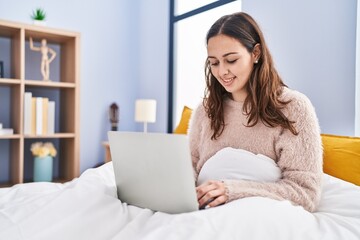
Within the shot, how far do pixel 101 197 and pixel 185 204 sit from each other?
0.21 metres

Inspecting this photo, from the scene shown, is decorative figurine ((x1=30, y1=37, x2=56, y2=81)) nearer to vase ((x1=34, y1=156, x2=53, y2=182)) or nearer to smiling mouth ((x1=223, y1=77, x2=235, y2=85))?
vase ((x1=34, y1=156, x2=53, y2=182))

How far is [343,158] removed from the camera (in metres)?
1.41

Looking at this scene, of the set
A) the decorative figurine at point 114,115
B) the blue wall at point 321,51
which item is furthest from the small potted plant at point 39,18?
the blue wall at point 321,51

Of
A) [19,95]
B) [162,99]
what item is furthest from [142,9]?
[19,95]

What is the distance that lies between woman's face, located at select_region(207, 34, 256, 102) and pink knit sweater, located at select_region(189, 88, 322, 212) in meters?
0.10

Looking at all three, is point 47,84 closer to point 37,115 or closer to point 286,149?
point 37,115

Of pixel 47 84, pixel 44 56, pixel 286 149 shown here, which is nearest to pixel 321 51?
pixel 286 149

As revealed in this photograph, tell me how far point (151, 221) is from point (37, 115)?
2150 millimetres

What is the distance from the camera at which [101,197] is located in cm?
93

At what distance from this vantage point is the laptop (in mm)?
839

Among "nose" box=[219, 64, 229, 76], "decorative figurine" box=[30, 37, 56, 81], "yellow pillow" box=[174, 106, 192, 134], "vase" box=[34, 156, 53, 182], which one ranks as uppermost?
"decorative figurine" box=[30, 37, 56, 81]

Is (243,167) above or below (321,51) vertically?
below

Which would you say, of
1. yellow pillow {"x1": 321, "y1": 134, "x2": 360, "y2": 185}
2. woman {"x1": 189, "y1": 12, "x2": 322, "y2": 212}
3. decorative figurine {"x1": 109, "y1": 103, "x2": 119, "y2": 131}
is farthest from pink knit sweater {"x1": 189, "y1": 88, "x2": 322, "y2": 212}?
decorative figurine {"x1": 109, "y1": 103, "x2": 119, "y2": 131}

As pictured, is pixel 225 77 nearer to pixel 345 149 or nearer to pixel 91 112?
pixel 345 149
